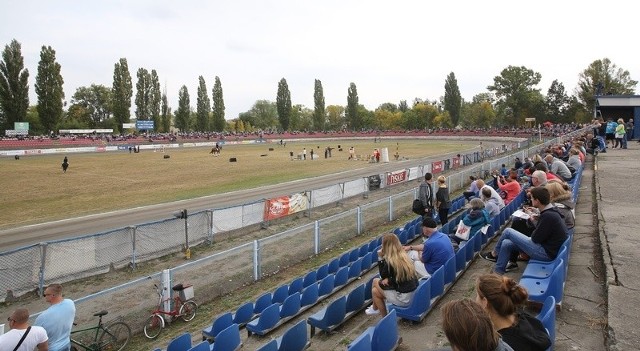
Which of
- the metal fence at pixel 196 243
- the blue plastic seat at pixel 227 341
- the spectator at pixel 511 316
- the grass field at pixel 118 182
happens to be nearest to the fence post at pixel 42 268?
the metal fence at pixel 196 243

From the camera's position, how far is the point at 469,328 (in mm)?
2834

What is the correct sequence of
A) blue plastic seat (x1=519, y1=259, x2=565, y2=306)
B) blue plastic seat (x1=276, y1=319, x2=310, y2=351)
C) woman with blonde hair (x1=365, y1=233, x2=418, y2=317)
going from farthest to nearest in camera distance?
1. woman with blonde hair (x1=365, y1=233, x2=418, y2=317)
2. blue plastic seat (x1=276, y1=319, x2=310, y2=351)
3. blue plastic seat (x1=519, y1=259, x2=565, y2=306)

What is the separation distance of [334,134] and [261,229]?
102m

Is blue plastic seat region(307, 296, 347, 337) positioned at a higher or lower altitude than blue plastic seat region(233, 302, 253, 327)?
higher

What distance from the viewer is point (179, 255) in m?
16.0

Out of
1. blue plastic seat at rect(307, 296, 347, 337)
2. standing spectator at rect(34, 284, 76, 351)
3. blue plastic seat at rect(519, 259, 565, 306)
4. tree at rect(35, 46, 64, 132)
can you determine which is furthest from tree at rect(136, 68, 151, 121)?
blue plastic seat at rect(519, 259, 565, 306)

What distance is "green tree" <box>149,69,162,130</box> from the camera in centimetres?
10812

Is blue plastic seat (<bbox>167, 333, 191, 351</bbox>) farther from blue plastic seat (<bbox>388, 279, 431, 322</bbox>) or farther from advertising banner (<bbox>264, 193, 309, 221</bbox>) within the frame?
advertising banner (<bbox>264, 193, 309, 221</bbox>)

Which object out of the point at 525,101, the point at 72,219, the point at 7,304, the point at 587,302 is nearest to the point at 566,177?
the point at 587,302

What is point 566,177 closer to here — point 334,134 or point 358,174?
point 358,174

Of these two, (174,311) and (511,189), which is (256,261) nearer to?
(174,311)

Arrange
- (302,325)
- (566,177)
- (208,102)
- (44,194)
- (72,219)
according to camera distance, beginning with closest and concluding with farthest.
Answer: (302,325) < (566,177) < (72,219) < (44,194) < (208,102)

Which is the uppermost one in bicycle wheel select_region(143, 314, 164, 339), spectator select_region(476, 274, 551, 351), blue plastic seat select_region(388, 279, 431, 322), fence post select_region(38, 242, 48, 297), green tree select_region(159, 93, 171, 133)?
green tree select_region(159, 93, 171, 133)

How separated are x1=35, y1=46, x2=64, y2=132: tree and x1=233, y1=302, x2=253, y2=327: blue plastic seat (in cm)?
8912
